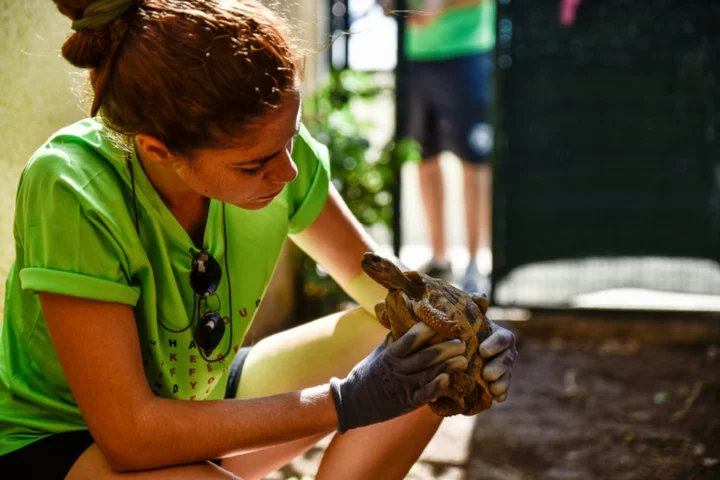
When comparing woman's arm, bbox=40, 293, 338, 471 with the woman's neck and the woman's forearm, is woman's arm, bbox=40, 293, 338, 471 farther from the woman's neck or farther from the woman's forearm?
the woman's neck

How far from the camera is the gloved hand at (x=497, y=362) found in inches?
60.9

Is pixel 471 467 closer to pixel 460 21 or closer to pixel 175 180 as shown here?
pixel 175 180

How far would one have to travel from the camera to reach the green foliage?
3902 mm

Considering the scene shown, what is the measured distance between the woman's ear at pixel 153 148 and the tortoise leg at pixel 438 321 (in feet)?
1.61

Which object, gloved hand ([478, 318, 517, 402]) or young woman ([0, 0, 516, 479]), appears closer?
young woman ([0, 0, 516, 479])

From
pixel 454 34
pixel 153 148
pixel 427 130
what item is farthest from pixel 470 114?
pixel 153 148

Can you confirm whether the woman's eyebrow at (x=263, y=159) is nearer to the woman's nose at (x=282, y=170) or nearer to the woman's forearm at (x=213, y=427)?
the woman's nose at (x=282, y=170)

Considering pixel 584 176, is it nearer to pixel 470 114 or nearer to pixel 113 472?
pixel 470 114

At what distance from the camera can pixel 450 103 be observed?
458cm

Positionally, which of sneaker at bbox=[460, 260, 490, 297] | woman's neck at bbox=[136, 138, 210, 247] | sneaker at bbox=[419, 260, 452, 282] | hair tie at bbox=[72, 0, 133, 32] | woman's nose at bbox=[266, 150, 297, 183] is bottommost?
sneaker at bbox=[460, 260, 490, 297]

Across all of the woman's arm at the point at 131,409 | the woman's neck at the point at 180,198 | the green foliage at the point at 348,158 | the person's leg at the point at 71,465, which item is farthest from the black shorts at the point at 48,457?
the green foliage at the point at 348,158

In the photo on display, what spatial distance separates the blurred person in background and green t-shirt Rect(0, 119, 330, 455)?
9.46ft

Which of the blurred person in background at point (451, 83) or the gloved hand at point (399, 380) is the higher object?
the blurred person in background at point (451, 83)

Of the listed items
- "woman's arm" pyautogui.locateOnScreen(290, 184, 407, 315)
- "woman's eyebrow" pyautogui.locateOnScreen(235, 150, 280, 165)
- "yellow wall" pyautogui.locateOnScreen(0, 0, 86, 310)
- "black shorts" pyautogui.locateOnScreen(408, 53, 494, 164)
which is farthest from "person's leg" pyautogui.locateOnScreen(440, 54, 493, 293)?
"woman's eyebrow" pyautogui.locateOnScreen(235, 150, 280, 165)
